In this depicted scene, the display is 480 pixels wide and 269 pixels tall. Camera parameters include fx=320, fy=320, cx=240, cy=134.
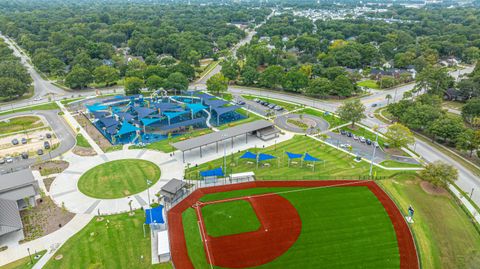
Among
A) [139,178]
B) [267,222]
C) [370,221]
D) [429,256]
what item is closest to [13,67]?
[139,178]

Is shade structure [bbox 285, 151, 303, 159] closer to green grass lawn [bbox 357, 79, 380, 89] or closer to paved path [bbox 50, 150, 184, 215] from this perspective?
paved path [bbox 50, 150, 184, 215]

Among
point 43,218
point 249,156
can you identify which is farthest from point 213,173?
point 43,218

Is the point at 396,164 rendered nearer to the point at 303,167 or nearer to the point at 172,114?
the point at 303,167

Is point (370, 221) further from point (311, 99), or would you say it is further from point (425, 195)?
point (311, 99)

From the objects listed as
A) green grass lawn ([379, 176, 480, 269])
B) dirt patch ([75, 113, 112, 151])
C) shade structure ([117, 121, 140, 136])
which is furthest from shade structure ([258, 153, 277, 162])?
dirt patch ([75, 113, 112, 151])

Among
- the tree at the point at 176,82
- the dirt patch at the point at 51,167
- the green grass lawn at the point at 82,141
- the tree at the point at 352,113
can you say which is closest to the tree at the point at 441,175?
the tree at the point at 352,113

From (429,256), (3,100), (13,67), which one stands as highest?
(13,67)
